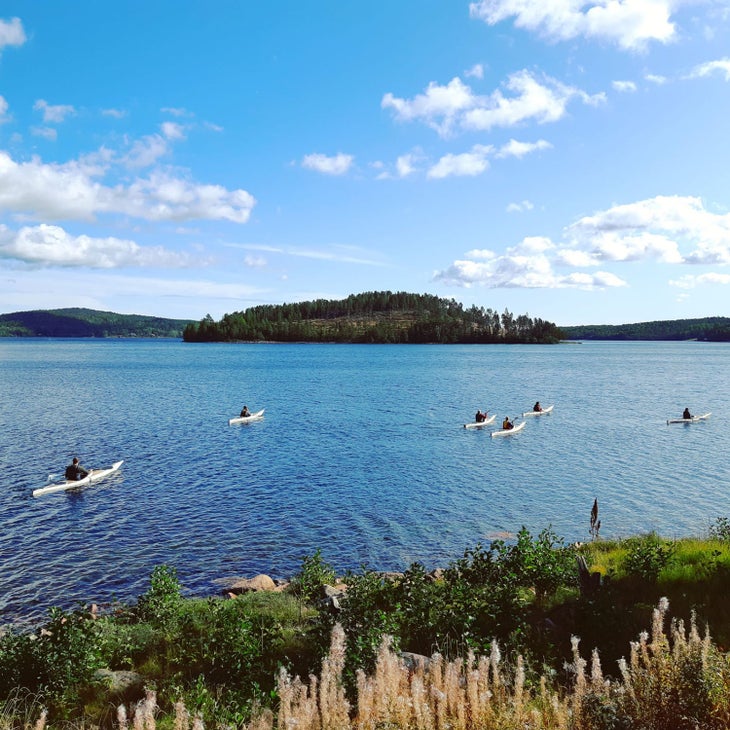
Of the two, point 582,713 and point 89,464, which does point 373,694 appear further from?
point 89,464

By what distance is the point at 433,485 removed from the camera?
3731 cm

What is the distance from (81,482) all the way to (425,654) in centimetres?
3090

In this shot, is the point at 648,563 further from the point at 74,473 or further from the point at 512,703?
the point at 74,473

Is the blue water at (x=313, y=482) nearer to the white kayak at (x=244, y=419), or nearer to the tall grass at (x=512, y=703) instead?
the white kayak at (x=244, y=419)

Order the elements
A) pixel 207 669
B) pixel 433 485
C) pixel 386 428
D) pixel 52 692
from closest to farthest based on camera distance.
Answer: pixel 52 692
pixel 207 669
pixel 433 485
pixel 386 428

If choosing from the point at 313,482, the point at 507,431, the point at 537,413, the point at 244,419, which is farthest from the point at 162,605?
the point at 537,413

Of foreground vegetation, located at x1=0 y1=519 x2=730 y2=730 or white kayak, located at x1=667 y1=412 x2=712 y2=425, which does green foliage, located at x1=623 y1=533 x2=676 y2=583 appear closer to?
foreground vegetation, located at x1=0 y1=519 x2=730 y2=730

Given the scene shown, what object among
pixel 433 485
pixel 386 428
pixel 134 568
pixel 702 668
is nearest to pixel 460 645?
pixel 702 668

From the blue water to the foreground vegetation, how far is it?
9412 mm

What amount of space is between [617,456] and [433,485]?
57.0 ft

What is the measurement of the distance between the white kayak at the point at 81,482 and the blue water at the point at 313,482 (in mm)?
725

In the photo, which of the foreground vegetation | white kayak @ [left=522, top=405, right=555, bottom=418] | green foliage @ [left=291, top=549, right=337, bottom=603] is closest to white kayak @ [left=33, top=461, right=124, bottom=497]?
the foreground vegetation

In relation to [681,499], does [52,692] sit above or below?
above

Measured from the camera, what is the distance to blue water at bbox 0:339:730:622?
25.4 m
